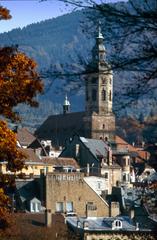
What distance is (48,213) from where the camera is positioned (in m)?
46.1

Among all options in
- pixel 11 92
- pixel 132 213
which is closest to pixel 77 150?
pixel 132 213

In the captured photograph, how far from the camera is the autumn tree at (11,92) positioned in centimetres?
1741

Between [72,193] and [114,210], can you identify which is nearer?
[114,210]

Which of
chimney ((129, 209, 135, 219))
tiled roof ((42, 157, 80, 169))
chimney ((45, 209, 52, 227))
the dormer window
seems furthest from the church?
chimney ((45, 209, 52, 227))

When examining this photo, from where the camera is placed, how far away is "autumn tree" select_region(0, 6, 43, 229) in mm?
17406

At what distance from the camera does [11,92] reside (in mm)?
17469

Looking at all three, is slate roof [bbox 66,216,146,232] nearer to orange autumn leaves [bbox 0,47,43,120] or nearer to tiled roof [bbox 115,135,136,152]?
orange autumn leaves [bbox 0,47,43,120]

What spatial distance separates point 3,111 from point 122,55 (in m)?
7.72

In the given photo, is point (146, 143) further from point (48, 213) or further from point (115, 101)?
point (48, 213)

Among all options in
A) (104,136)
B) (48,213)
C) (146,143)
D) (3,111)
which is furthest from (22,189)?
(104,136)

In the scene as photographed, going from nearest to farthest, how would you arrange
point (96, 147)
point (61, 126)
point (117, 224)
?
point (117, 224), point (96, 147), point (61, 126)

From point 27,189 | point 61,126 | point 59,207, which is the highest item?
point 61,126

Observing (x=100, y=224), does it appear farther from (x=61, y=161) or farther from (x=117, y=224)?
(x=61, y=161)

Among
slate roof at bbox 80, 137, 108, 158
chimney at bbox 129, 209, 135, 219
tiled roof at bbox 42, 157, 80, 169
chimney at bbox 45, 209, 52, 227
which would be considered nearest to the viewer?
chimney at bbox 45, 209, 52, 227
